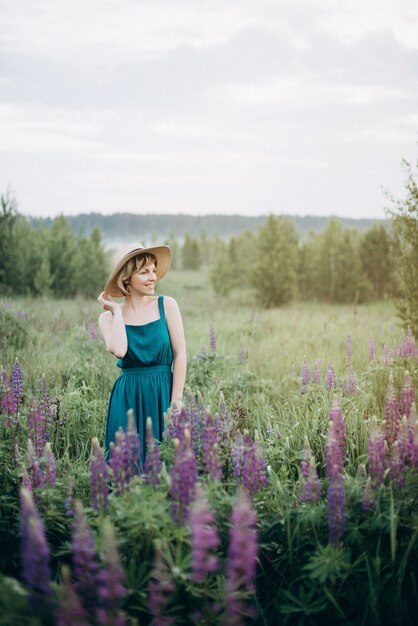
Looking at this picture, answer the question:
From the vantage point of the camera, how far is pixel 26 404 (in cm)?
504

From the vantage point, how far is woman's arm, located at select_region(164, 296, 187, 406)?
3845mm

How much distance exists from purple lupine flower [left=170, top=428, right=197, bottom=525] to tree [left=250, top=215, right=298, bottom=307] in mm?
18379

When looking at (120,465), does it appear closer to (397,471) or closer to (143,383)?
(397,471)

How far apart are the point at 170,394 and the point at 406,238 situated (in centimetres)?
508

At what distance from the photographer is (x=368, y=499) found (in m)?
2.48

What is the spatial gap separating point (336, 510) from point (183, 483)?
77 centimetres

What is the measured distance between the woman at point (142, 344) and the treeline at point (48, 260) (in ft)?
55.6

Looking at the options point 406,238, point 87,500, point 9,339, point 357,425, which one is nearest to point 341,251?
point 406,238

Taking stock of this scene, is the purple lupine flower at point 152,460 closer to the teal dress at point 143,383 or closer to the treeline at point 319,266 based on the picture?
the teal dress at point 143,383

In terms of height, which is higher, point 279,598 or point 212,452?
point 212,452

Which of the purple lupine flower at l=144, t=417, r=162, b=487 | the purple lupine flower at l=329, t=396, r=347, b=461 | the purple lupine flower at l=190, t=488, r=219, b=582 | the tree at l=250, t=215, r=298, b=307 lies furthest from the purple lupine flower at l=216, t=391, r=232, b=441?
the tree at l=250, t=215, r=298, b=307

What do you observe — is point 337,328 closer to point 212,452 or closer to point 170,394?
point 170,394

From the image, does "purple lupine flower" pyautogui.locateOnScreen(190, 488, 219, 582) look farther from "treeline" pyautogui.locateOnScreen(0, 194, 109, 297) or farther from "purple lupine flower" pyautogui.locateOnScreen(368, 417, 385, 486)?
"treeline" pyautogui.locateOnScreen(0, 194, 109, 297)

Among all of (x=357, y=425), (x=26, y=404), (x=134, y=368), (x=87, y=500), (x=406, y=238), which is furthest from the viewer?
(x=406, y=238)
